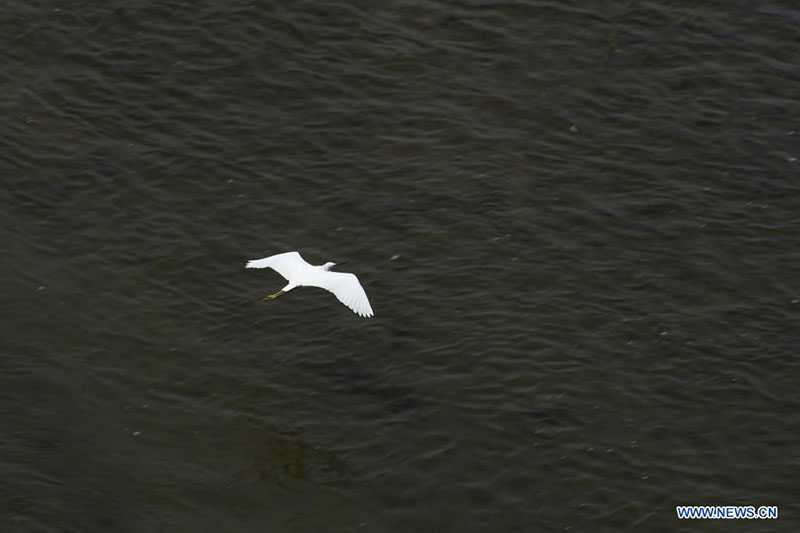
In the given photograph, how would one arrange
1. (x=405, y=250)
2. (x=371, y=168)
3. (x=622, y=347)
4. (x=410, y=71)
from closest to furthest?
(x=622, y=347), (x=405, y=250), (x=371, y=168), (x=410, y=71)

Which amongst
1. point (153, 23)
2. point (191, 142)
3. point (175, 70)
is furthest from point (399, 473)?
point (153, 23)

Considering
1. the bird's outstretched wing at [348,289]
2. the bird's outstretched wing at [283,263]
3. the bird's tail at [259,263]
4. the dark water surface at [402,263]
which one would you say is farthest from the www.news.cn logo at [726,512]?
the bird's tail at [259,263]

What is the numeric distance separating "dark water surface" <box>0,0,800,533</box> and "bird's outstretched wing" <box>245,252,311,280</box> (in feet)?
3.04

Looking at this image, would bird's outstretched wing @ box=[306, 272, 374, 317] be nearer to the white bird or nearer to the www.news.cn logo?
the white bird

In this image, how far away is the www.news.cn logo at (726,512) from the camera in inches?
533

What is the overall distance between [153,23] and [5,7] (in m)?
2.58

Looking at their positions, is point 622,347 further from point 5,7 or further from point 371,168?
point 5,7

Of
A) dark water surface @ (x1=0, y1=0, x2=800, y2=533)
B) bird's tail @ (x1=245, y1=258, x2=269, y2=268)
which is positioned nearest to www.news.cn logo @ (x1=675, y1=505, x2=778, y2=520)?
dark water surface @ (x1=0, y1=0, x2=800, y2=533)

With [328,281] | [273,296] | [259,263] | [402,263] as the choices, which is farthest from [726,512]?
[259,263]

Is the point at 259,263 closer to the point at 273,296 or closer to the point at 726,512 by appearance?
the point at 273,296

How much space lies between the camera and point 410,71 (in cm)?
1983

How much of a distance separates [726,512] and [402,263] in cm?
554

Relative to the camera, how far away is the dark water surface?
13.9 metres

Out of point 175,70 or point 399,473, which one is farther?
point 175,70
